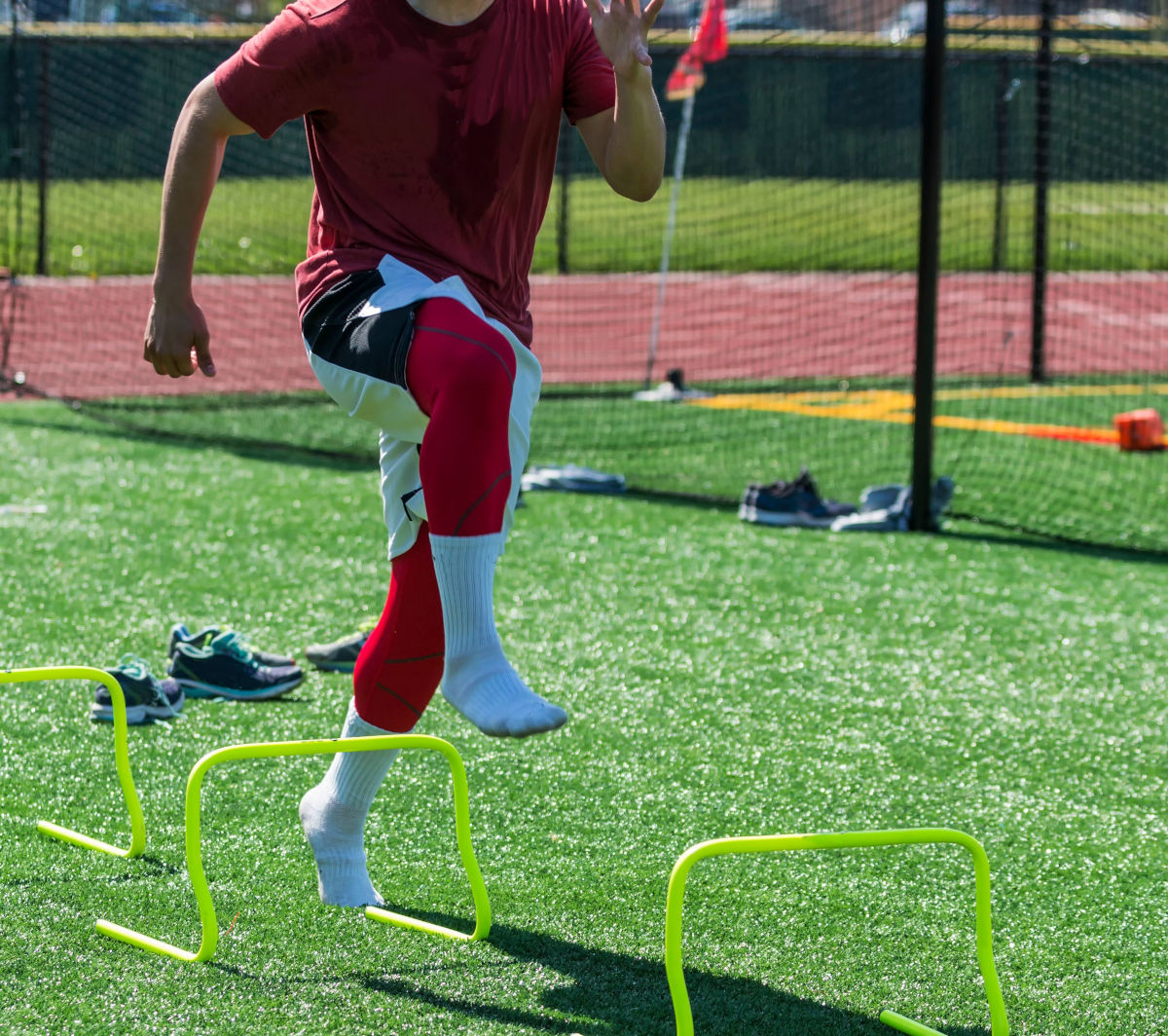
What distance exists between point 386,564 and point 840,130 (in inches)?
513

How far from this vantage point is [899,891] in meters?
3.27

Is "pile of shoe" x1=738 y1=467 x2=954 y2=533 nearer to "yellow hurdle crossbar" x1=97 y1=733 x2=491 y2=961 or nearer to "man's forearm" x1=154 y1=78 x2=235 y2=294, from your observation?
"yellow hurdle crossbar" x1=97 y1=733 x2=491 y2=961

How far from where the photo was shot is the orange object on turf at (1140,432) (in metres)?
9.27

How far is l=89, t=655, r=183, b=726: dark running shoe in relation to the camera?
168 inches

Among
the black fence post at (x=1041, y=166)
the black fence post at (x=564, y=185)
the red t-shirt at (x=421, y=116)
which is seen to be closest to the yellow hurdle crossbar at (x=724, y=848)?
the red t-shirt at (x=421, y=116)

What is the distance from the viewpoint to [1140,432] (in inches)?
366

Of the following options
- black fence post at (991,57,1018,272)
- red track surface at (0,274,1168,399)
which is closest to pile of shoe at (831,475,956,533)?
red track surface at (0,274,1168,399)

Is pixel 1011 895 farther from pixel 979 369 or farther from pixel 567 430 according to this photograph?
pixel 979 369

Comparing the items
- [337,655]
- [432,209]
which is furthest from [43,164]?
[432,209]

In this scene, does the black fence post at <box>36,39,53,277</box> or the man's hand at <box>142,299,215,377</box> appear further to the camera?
the black fence post at <box>36,39,53,277</box>

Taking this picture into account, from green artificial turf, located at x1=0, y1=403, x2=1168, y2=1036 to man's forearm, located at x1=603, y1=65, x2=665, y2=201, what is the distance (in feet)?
4.69

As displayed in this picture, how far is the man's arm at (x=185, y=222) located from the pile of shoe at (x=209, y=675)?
1.71 metres

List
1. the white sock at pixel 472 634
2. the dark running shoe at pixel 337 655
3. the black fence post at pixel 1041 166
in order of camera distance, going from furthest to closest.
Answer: the black fence post at pixel 1041 166 < the dark running shoe at pixel 337 655 < the white sock at pixel 472 634

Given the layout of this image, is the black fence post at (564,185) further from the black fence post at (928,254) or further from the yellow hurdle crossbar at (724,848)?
the yellow hurdle crossbar at (724,848)
